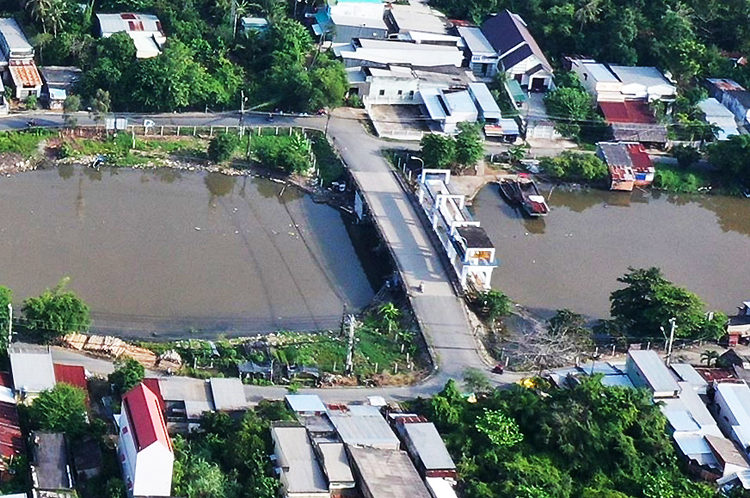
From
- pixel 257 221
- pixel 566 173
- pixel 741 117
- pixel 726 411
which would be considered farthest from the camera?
pixel 741 117

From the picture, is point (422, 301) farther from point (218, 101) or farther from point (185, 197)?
point (218, 101)

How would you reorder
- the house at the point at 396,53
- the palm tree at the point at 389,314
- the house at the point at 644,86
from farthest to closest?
the house at the point at 644,86 → the house at the point at 396,53 → the palm tree at the point at 389,314

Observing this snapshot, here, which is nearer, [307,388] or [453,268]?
[307,388]

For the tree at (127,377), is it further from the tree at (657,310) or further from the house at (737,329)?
the house at (737,329)

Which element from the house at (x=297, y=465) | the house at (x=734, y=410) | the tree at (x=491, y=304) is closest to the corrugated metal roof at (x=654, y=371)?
the house at (x=734, y=410)

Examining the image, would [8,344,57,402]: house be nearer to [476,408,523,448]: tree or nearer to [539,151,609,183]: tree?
[476,408,523,448]: tree

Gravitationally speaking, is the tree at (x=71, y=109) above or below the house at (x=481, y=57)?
above

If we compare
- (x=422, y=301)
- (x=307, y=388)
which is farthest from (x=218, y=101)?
(x=307, y=388)

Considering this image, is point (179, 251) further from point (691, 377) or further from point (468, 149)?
point (691, 377)
